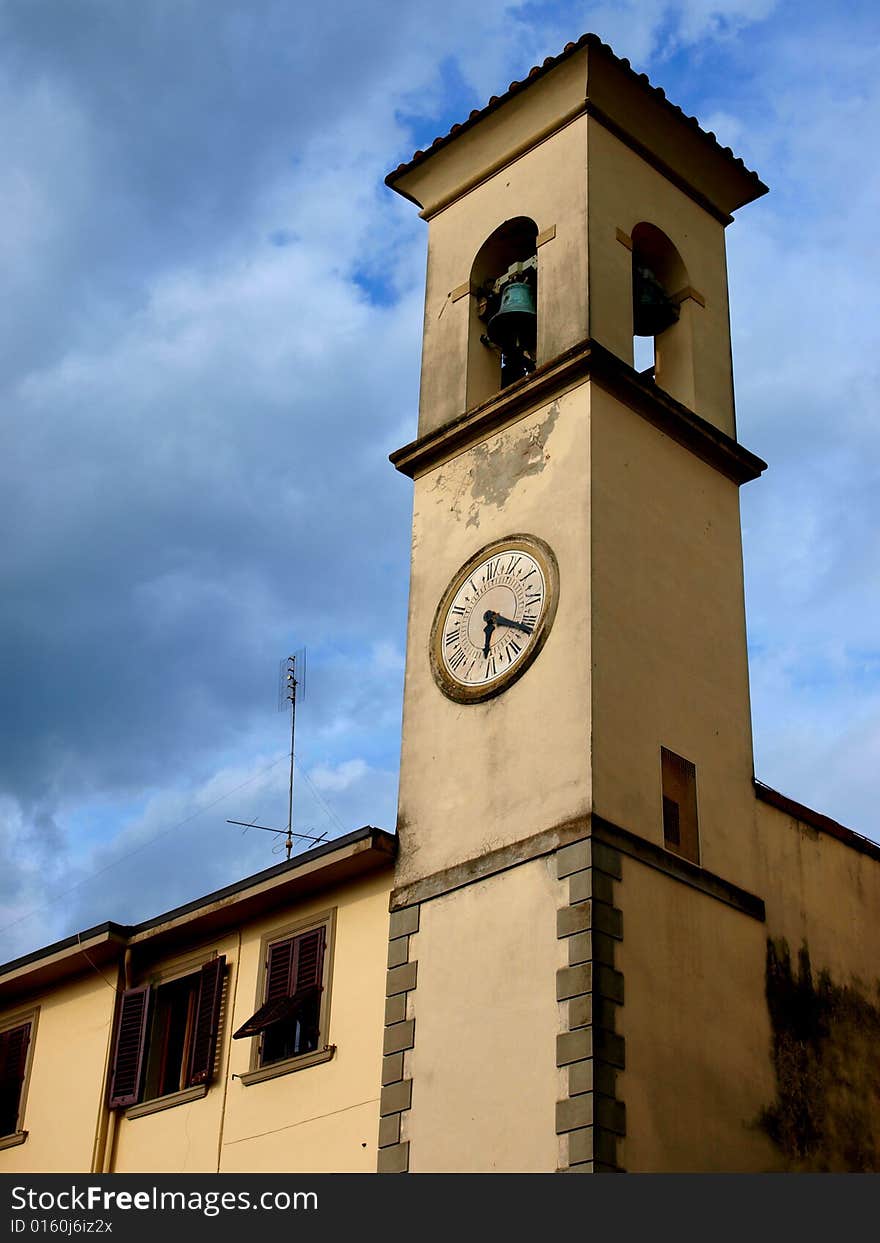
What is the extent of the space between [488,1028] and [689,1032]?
1.74 m

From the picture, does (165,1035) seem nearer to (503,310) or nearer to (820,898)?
(820,898)

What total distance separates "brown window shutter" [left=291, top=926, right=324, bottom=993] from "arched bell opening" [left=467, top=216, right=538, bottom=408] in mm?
6116

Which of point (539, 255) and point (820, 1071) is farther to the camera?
point (539, 255)

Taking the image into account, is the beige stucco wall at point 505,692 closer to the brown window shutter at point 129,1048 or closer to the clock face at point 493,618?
A: the clock face at point 493,618

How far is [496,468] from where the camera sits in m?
20.2

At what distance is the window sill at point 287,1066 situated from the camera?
18.3m

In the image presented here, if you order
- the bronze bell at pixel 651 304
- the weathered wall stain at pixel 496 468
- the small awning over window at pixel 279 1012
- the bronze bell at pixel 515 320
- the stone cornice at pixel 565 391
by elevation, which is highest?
the bronze bell at pixel 651 304

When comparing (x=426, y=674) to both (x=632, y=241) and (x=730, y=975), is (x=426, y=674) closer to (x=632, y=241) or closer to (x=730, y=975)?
(x=730, y=975)

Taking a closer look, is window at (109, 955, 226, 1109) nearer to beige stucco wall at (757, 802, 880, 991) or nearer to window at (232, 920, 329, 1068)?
window at (232, 920, 329, 1068)

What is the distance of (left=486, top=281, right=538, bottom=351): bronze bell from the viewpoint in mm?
21719

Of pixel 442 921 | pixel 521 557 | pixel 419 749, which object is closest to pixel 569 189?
pixel 521 557

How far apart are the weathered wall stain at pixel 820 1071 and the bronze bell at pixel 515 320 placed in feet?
25.2

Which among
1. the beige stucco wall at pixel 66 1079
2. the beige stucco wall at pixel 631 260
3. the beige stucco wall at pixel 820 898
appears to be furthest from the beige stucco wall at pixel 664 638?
the beige stucco wall at pixel 66 1079

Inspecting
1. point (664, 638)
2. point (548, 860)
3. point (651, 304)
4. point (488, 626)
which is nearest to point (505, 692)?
point (488, 626)
